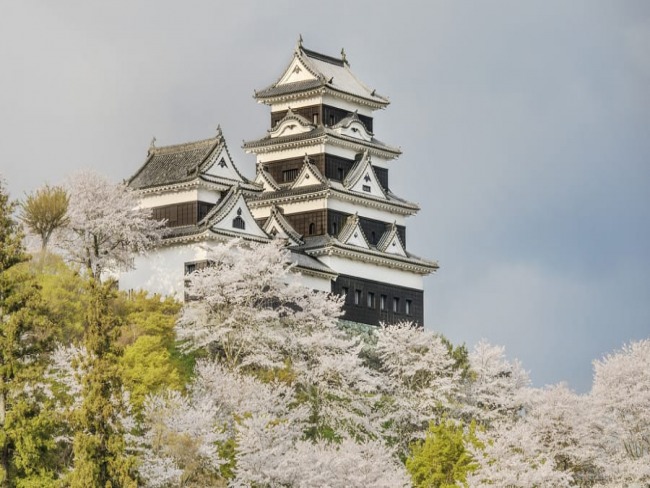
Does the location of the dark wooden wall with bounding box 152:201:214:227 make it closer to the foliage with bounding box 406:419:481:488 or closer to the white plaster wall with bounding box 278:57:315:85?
the white plaster wall with bounding box 278:57:315:85

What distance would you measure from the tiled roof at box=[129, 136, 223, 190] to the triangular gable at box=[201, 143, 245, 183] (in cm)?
29

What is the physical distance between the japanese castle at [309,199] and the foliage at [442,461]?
14.3m

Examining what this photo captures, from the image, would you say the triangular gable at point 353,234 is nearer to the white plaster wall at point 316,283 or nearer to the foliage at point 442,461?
the white plaster wall at point 316,283

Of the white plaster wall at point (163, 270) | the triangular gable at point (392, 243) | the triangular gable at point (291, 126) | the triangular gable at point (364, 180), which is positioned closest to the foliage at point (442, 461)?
the white plaster wall at point (163, 270)

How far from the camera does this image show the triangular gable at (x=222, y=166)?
6456 cm

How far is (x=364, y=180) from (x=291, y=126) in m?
4.59

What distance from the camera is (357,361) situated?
60031 millimetres

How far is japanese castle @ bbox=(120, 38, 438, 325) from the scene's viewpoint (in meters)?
63.3

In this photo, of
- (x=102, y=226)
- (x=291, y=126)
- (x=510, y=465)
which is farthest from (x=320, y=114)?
(x=510, y=465)

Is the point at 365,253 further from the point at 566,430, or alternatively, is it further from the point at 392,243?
the point at 566,430

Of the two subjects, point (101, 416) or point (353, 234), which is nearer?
point (101, 416)

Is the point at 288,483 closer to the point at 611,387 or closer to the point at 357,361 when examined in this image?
the point at 357,361

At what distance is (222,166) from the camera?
65.4m

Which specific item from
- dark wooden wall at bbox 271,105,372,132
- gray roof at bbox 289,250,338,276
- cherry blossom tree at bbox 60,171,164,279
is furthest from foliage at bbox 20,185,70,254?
dark wooden wall at bbox 271,105,372,132
